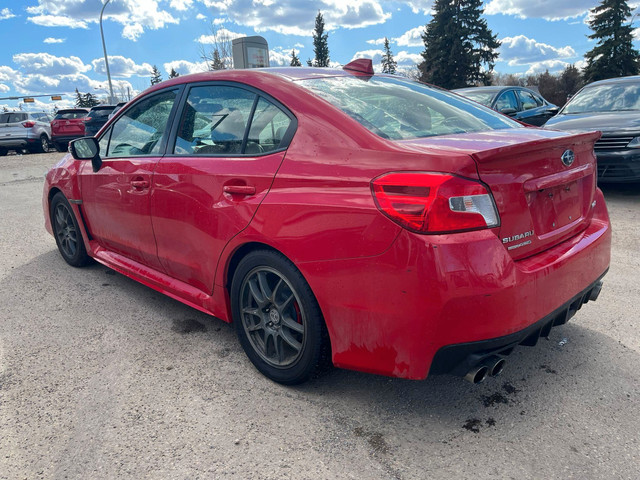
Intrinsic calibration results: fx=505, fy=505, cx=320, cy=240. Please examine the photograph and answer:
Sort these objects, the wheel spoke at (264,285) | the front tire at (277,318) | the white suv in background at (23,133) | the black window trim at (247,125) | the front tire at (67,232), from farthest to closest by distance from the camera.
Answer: the white suv in background at (23,133) → the front tire at (67,232) → the wheel spoke at (264,285) → the black window trim at (247,125) → the front tire at (277,318)

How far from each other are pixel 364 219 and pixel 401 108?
0.90m

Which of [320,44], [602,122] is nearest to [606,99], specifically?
[602,122]

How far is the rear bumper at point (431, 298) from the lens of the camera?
1.90 m

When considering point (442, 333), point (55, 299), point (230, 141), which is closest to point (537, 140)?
point (442, 333)

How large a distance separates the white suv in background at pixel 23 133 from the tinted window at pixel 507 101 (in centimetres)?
1745

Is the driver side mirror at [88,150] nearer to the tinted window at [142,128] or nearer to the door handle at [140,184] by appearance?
the tinted window at [142,128]

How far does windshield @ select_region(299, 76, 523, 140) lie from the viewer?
2393 millimetres

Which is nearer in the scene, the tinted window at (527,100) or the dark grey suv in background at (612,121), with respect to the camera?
the dark grey suv in background at (612,121)

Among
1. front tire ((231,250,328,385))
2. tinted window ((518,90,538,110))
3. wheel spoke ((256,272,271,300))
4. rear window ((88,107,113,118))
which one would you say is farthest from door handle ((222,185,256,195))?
rear window ((88,107,113,118))

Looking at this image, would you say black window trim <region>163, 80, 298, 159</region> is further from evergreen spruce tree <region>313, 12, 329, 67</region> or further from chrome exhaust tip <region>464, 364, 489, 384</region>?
evergreen spruce tree <region>313, 12, 329, 67</region>

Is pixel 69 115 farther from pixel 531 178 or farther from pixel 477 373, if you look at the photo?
pixel 477 373

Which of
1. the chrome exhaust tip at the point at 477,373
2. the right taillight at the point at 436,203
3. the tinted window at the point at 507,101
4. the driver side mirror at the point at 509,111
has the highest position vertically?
the tinted window at the point at 507,101

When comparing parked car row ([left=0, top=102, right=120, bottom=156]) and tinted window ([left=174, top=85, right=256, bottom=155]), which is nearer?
tinted window ([left=174, top=85, right=256, bottom=155])

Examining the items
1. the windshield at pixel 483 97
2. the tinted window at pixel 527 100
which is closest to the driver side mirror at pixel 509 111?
the windshield at pixel 483 97
